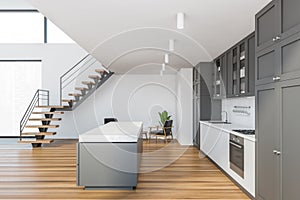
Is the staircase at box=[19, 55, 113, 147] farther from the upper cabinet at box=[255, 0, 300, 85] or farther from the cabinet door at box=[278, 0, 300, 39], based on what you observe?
the cabinet door at box=[278, 0, 300, 39]

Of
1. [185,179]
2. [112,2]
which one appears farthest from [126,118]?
[112,2]

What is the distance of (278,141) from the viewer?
10.8 feet

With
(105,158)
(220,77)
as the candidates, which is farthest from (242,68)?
(105,158)

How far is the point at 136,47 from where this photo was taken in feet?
21.5

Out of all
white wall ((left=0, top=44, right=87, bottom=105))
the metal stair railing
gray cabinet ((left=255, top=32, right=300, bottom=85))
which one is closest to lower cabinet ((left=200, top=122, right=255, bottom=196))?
gray cabinet ((left=255, top=32, right=300, bottom=85))

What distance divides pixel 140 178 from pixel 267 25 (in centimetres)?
303

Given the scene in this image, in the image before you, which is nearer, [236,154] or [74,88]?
[236,154]

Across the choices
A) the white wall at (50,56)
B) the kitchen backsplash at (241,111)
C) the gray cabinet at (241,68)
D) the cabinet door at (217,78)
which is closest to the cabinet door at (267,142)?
the gray cabinet at (241,68)

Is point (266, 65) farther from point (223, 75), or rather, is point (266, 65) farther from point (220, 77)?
point (220, 77)

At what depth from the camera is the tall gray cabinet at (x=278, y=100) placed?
2936 millimetres

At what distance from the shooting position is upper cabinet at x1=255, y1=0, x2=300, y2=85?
9.65ft

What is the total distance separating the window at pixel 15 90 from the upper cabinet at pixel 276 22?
883 cm

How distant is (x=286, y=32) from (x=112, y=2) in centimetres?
182

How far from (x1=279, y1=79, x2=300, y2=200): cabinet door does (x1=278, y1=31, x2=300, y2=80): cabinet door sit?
7 centimetres
